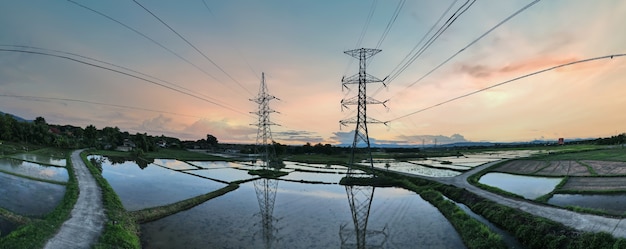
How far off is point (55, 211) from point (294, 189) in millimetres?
24601

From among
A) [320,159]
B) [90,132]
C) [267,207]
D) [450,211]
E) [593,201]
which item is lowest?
[267,207]

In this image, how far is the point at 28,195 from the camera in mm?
26969

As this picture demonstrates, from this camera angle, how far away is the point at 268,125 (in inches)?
2299

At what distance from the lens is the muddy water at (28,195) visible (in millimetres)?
22391

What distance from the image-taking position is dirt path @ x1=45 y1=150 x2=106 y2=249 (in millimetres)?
16169

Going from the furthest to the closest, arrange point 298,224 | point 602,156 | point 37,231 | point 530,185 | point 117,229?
point 602,156 → point 530,185 → point 298,224 → point 117,229 → point 37,231

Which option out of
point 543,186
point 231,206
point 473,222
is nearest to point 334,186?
point 231,206

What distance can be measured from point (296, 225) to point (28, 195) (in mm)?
24761

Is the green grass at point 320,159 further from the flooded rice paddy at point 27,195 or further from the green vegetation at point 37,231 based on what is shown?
the green vegetation at point 37,231

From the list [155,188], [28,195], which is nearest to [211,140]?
[155,188]

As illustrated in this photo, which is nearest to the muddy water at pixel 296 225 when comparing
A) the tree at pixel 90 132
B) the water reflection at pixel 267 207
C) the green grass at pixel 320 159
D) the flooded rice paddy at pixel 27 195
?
the water reflection at pixel 267 207

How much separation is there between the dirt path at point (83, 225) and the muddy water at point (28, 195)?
6.41 feet

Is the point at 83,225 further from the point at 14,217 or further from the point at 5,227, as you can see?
the point at 14,217

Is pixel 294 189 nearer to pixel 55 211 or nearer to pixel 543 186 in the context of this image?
pixel 55 211
